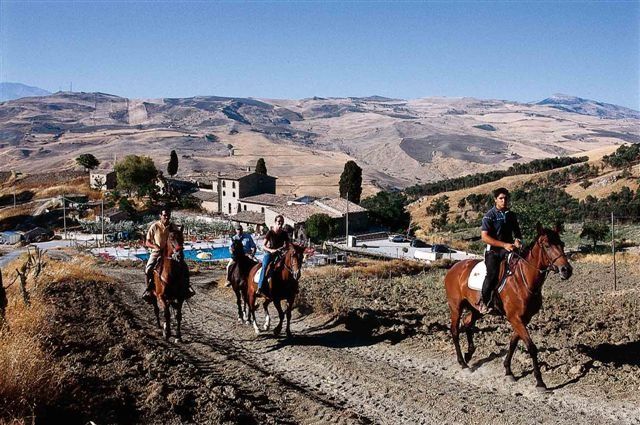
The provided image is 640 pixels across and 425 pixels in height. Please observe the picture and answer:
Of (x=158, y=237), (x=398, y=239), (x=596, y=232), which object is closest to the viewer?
(x=158, y=237)

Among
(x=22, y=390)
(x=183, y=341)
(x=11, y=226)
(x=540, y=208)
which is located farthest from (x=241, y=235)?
(x=11, y=226)

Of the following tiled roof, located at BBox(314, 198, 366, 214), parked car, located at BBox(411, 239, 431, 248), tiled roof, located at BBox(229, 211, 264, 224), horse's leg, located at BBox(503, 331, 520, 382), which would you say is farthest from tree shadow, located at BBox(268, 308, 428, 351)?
tiled roof, located at BBox(229, 211, 264, 224)

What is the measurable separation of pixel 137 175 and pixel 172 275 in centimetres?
6288

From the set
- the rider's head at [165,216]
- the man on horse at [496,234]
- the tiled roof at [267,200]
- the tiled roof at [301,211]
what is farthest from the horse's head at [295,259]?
the tiled roof at [267,200]

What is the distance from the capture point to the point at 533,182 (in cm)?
8038

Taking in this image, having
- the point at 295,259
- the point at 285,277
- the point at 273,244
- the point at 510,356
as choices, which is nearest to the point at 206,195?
the point at 273,244

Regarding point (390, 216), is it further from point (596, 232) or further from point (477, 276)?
point (477, 276)

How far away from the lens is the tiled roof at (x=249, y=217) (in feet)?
200

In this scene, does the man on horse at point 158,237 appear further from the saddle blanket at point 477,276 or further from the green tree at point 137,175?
the green tree at point 137,175

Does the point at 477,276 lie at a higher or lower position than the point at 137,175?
higher

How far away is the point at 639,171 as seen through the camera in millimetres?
69562

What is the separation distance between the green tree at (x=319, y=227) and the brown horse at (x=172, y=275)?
3972 centimetres

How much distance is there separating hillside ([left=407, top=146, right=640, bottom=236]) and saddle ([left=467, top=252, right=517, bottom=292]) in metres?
52.7

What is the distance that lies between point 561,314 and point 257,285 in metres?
8.03
